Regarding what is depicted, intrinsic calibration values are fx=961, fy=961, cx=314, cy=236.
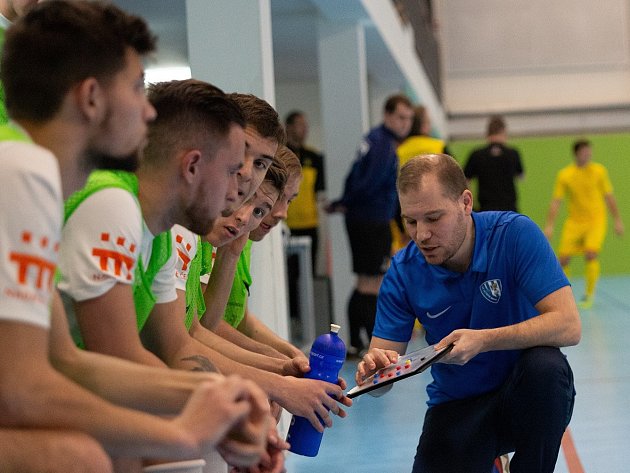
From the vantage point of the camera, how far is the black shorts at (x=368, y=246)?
7.32 metres

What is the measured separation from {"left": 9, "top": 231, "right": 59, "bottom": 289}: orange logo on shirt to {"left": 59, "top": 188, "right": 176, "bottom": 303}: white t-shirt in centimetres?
34

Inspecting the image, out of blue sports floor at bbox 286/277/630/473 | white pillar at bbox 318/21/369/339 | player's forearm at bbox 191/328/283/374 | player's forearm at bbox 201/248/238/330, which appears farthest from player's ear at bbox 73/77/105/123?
white pillar at bbox 318/21/369/339

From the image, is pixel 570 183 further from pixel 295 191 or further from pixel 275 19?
pixel 295 191

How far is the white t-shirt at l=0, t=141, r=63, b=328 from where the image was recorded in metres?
1.40

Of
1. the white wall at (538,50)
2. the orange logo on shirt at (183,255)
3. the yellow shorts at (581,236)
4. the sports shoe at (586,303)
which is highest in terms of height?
the white wall at (538,50)

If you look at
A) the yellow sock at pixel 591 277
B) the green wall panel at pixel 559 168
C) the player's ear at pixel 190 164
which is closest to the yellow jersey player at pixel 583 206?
the yellow sock at pixel 591 277

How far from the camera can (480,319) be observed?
312 centimetres

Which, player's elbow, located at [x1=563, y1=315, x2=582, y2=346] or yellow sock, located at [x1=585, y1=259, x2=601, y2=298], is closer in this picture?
player's elbow, located at [x1=563, y1=315, x2=582, y2=346]

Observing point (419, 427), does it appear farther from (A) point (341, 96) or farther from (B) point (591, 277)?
(B) point (591, 277)

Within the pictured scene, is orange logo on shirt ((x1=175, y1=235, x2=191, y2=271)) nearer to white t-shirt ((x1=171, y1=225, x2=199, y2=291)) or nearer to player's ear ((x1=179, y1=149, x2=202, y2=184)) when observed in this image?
white t-shirt ((x1=171, y1=225, x2=199, y2=291))

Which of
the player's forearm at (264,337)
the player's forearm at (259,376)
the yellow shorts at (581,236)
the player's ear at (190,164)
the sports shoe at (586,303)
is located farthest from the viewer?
the yellow shorts at (581,236)

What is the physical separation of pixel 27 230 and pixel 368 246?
6020 mm

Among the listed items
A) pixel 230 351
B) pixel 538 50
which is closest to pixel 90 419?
pixel 230 351

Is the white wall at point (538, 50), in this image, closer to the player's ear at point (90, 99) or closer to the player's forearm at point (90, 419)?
the player's ear at point (90, 99)
